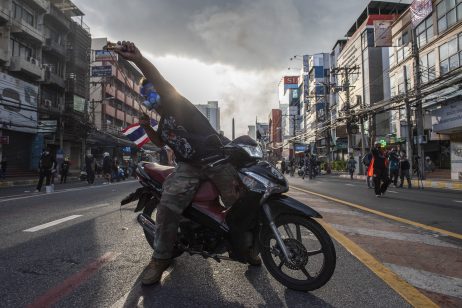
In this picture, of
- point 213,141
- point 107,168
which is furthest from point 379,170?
point 107,168

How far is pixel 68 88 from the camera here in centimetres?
3612

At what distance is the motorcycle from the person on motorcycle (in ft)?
0.24

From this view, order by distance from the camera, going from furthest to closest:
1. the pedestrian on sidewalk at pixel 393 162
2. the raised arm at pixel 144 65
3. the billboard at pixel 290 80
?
the billboard at pixel 290 80 → the pedestrian on sidewalk at pixel 393 162 → the raised arm at pixel 144 65

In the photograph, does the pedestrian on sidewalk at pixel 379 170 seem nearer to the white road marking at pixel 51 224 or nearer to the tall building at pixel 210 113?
the tall building at pixel 210 113

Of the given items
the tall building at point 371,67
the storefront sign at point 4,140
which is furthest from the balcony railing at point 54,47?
the tall building at point 371,67

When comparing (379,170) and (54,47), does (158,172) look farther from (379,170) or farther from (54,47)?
(54,47)

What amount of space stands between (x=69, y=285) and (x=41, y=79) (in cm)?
3225


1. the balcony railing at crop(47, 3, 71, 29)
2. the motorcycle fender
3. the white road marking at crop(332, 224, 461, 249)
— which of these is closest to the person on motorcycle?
the motorcycle fender

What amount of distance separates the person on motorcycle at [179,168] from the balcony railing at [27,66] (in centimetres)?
2912

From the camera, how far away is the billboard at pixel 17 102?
83.5 feet

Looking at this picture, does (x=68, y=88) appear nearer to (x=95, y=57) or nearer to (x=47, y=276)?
(x=95, y=57)

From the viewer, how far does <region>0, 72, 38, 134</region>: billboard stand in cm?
2544

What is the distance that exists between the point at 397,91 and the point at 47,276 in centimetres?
3477

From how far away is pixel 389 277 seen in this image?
10.7 feet
